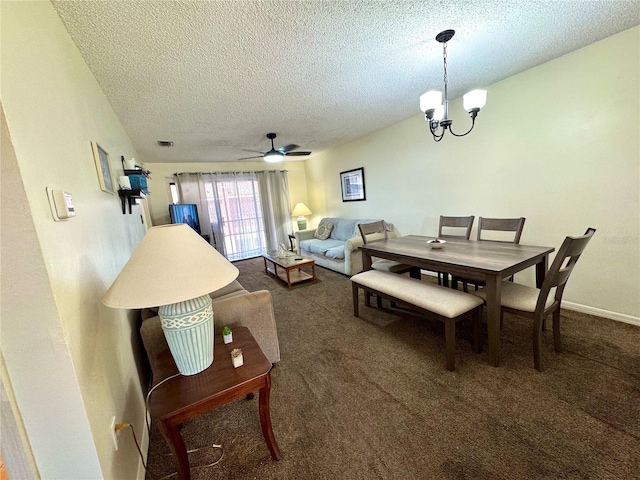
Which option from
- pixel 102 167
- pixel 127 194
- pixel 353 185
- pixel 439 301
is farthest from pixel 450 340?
pixel 353 185

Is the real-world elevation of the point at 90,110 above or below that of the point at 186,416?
above

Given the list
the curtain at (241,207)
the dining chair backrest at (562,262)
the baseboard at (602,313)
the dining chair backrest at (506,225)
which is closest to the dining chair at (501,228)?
the dining chair backrest at (506,225)

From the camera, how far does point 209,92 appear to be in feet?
7.58

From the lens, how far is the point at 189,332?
3.87 ft

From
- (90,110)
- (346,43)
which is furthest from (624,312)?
(90,110)

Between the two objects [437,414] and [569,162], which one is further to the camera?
[569,162]

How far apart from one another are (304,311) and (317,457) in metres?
1.68

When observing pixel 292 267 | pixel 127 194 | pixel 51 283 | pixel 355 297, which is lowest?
pixel 355 297

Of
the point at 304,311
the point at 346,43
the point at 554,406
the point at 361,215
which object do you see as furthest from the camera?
the point at 361,215

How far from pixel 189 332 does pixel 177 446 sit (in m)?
0.46

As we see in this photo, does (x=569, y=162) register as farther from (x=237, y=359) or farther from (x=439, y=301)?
(x=237, y=359)

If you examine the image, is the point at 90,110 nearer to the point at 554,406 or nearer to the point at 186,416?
the point at 186,416

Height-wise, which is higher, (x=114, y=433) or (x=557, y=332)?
(x=114, y=433)

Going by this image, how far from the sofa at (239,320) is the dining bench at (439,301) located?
1005 mm
